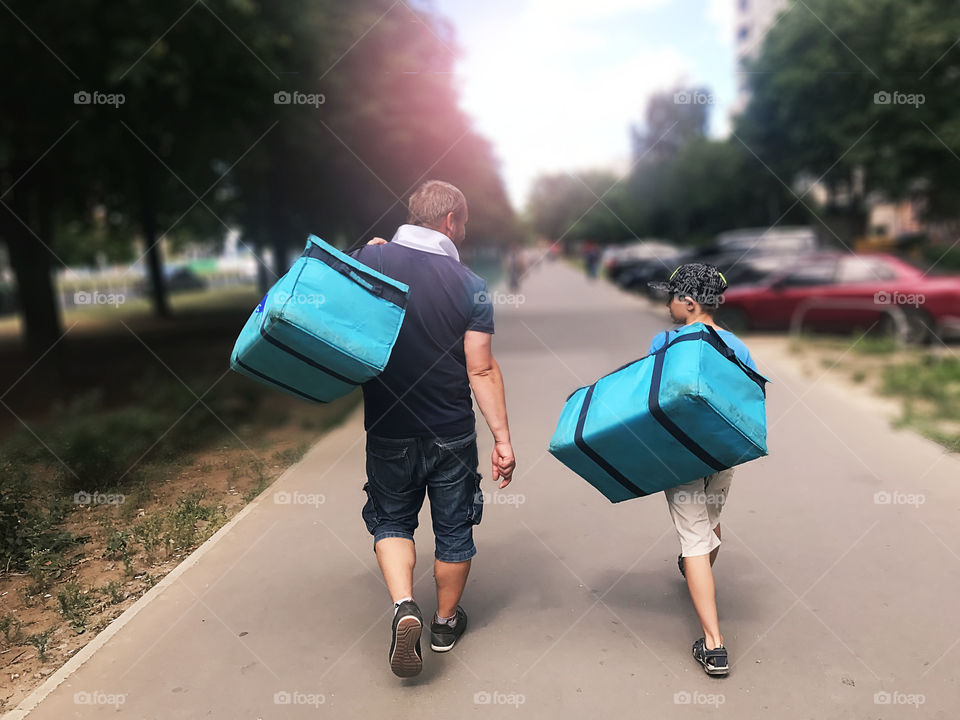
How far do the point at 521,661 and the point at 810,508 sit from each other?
2.60m

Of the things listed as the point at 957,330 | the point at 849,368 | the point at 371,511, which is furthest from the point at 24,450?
the point at 957,330

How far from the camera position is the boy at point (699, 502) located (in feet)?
10.8

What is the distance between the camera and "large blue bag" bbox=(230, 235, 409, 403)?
2916 millimetres

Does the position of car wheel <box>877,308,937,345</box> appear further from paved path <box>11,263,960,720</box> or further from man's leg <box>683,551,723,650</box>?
man's leg <box>683,551,723,650</box>

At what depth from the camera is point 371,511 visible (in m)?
3.42

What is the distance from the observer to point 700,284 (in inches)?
131

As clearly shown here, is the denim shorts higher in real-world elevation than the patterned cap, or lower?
lower

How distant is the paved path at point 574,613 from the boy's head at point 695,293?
1390mm

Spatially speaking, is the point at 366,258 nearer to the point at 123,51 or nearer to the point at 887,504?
the point at 887,504
